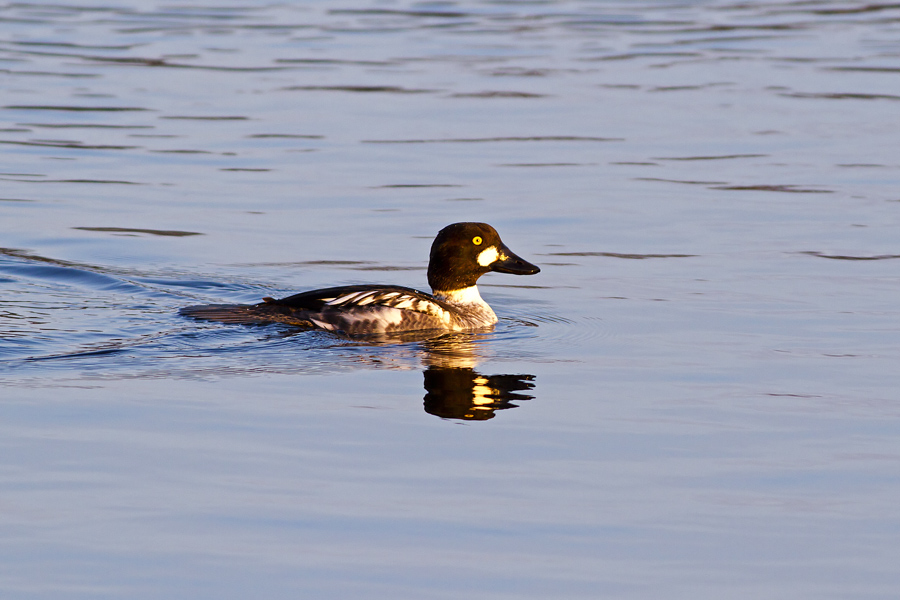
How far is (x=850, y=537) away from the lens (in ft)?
21.0

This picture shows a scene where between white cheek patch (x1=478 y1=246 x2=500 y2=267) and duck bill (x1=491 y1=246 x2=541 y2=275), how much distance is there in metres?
0.03

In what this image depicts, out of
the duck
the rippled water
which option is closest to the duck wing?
the duck

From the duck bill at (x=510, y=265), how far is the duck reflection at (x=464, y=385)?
102 cm

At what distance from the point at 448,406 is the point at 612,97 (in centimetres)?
1387

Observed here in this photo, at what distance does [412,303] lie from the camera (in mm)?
10734

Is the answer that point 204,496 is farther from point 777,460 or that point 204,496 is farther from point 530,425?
point 777,460

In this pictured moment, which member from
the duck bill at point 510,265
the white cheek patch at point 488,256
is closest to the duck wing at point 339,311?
the white cheek patch at point 488,256

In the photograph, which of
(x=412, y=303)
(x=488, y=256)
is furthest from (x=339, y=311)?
(x=488, y=256)

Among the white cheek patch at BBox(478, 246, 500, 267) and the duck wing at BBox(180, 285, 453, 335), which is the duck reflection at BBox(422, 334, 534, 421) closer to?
the duck wing at BBox(180, 285, 453, 335)

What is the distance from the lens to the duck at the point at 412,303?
10.5 meters

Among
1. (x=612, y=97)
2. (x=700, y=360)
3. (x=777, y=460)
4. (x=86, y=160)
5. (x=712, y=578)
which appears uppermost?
(x=612, y=97)

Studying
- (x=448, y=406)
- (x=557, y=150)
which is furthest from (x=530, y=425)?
(x=557, y=150)

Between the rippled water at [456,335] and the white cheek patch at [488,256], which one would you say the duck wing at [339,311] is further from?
the white cheek patch at [488,256]

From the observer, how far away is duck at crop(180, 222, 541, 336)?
415 inches
